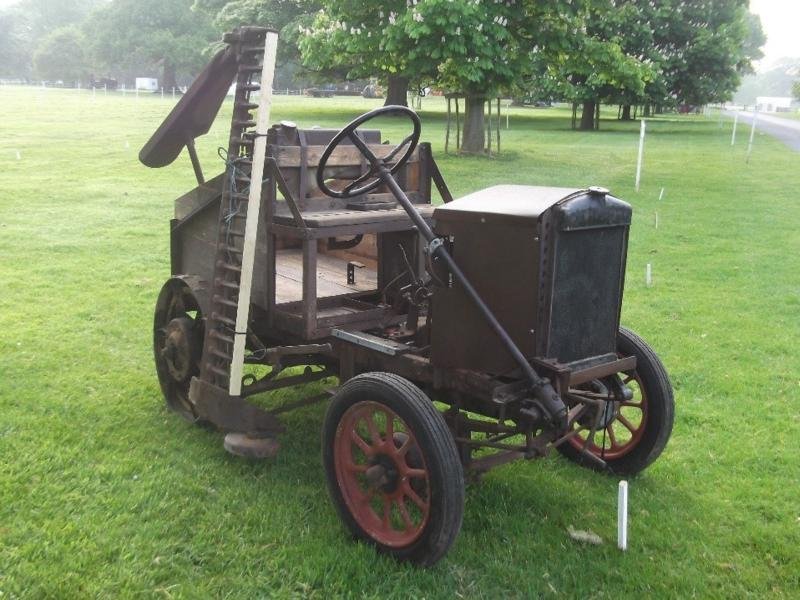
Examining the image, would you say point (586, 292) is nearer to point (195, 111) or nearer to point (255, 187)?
point (255, 187)

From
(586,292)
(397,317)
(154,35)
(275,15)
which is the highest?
(154,35)

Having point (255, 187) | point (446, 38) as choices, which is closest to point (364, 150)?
point (255, 187)

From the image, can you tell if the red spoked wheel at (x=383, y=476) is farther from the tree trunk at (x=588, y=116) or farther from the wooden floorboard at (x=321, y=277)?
the tree trunk at (x=588, y=116)

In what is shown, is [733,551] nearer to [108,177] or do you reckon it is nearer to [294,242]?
[294,242]

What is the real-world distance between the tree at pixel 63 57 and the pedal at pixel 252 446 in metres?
88.8

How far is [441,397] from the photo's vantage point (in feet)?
13.8

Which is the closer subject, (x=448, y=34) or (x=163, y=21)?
(x=448, y=34)

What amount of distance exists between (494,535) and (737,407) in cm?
252

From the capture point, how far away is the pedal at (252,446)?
4.50 m

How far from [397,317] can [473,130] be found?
17.3 meters

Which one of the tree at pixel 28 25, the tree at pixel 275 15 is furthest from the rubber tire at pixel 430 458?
the tree at pixel 28 25

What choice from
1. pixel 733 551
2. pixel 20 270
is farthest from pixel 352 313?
pixel 20 270

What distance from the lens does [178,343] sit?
5031mm

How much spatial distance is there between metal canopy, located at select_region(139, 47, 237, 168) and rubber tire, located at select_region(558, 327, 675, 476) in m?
2.66
